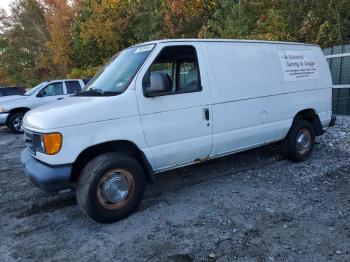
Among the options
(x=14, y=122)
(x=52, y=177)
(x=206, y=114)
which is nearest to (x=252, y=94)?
(x=206, y=114)

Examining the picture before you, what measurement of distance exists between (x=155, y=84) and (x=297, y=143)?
10.2ft

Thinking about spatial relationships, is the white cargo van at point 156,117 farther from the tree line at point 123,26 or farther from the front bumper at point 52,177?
the tree line at point 123,26

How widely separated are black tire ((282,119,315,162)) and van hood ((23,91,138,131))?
3.06 m

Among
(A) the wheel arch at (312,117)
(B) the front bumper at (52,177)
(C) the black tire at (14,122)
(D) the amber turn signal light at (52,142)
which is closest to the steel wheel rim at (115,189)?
(B) the front bumper at (52,177)

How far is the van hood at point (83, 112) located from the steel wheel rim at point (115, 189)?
2.22 feet

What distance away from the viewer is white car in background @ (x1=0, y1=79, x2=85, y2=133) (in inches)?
483

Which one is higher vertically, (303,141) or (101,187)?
(101,187)

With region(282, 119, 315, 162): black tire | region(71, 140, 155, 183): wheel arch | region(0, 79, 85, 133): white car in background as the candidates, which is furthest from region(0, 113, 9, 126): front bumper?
region(282, 119, 315, 162): black tire

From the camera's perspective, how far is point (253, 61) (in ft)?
18.1

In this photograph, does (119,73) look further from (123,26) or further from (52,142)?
(123,26)

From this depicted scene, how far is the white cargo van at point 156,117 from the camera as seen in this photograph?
4.09 meters

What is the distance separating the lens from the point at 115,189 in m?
4.30

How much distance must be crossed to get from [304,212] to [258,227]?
71 cm

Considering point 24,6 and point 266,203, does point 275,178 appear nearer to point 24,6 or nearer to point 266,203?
point 266,203
